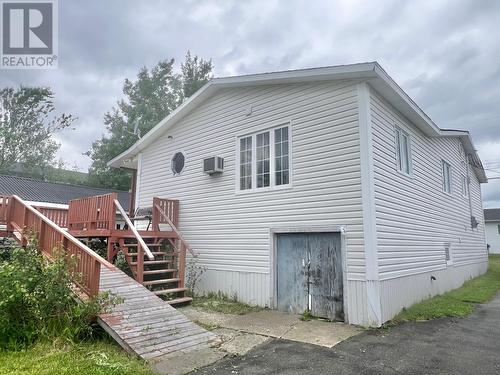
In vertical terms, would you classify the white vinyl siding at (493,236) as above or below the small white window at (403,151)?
below

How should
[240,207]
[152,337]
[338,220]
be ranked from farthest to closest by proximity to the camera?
1. [240,207]
2. [338,220]
3. [152,337]

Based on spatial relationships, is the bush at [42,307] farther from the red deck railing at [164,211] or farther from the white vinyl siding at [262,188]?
the red deck railing at [164,211]

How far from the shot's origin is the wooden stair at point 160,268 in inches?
323

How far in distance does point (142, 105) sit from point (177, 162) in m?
24.8

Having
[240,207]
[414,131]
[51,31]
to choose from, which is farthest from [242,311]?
[51,31]

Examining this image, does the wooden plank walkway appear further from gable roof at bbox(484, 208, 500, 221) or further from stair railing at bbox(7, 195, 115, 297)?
gable roof at bbox(484, 208, 500, 221)

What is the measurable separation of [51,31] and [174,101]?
21.5 meters

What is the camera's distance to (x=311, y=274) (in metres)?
7.58

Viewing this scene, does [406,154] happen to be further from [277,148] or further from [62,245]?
[62,245]

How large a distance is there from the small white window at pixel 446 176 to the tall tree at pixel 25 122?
31.2m

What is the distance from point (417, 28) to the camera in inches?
403

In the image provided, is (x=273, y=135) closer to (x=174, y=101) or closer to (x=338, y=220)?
(x=338, y=220)

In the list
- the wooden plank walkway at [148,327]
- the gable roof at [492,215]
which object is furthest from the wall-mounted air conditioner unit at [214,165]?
the gable roof at [492,215]

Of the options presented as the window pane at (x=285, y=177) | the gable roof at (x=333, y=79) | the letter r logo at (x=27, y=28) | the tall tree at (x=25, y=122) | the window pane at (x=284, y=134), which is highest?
the tall tree at (x=25, y=122)
